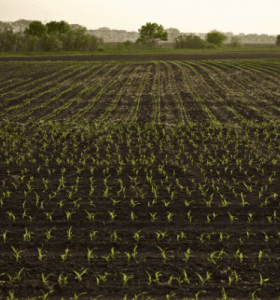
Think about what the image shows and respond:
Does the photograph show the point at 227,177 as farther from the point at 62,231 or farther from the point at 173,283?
the point at 62,231

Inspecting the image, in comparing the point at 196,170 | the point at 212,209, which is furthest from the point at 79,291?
the point at 196,170

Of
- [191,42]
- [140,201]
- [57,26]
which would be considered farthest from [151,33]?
[140,201]

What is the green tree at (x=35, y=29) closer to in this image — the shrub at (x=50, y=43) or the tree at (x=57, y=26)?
the tree at (x=57, y=26)

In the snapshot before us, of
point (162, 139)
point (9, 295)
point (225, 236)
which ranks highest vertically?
point (162, 139)

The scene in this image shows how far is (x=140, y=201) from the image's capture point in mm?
6488

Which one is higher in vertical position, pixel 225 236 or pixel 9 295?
pixel 225 236

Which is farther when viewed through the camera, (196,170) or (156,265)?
(196,170)

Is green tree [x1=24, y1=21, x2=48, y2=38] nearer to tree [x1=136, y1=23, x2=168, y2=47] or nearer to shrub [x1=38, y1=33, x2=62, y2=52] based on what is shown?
shrub [x1=38, y1=33, x2=62, y2=52]

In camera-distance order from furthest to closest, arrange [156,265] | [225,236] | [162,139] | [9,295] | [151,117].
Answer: [151,117], [162,139], [225,236], [156,265], [9,295]

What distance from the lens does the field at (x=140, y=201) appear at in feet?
14.2

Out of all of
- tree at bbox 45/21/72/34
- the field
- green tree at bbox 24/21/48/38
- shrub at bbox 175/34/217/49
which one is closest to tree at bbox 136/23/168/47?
shrub at bbox 175/34/217/49

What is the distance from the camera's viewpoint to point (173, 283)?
14.0 ft

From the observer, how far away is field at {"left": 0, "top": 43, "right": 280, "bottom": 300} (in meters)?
4.33

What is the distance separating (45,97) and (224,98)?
10.9m
